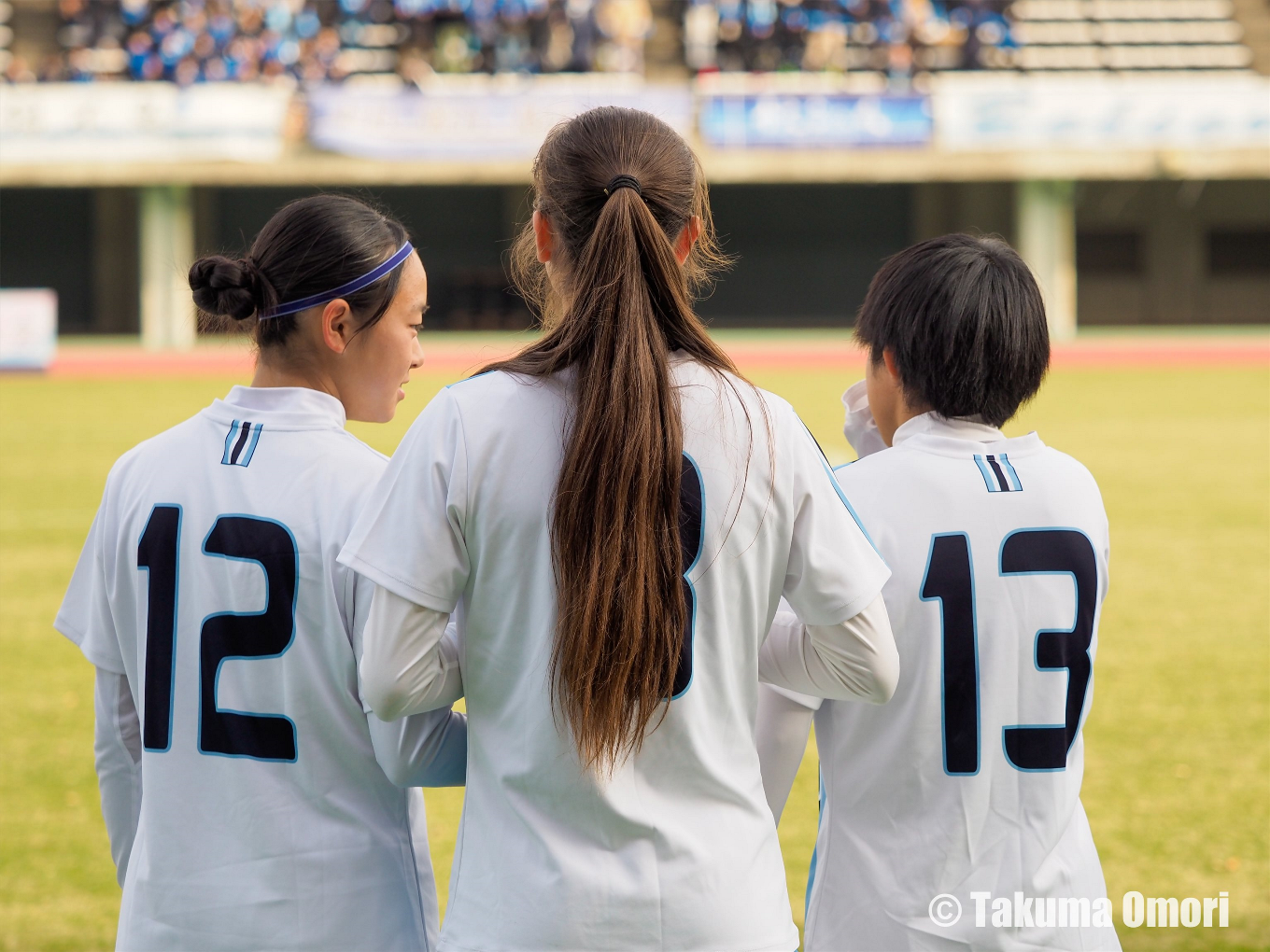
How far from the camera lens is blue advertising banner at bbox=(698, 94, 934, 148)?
22.6 meters

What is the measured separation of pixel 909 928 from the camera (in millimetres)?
1709

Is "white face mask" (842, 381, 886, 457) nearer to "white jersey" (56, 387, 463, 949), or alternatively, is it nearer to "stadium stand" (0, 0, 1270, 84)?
"white jersey" (56, 387, 463, 949)

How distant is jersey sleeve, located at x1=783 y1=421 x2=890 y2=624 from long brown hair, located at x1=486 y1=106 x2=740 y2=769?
0.14 m

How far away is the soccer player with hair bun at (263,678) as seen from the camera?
1646 mm

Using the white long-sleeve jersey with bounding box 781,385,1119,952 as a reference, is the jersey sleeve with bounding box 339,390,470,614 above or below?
above

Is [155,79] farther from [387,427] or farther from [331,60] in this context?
[387,427]

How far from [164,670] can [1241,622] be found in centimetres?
582

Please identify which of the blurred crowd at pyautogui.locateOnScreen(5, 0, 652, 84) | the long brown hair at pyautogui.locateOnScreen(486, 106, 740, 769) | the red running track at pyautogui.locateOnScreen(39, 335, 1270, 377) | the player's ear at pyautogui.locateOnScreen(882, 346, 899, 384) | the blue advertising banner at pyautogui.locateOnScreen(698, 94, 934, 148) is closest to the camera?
the long brown hair at pyautogui.locateOnScreen(486, 106, 740, 769)

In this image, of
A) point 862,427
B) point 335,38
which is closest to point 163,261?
point 335,38

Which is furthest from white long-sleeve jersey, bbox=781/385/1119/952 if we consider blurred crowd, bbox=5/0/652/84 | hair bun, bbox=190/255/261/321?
blurred crowd, bbox=5/0/652/84

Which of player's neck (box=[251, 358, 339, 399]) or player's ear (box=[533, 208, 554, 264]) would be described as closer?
player's ear (box=[533, 208, 554, 264])

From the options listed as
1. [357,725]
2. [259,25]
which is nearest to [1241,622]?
[357,725]

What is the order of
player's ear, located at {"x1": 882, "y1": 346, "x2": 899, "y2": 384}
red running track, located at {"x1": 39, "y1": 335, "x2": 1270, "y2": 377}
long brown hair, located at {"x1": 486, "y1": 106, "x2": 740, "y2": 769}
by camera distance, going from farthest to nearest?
red running track, located at {"x1": 39, "y1": 335, "x2": 1270, "y2": 377} < player's ear, located at {"x1": 882, "y1": 346, "x2": 899, "y2": 384} < long brown hair, located at {"x1": 486, "y1": 106, "x2": 740, "y2": 769}

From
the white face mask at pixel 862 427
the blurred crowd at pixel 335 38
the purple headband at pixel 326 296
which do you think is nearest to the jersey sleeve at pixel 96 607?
the purple headband at pixel 326 296
